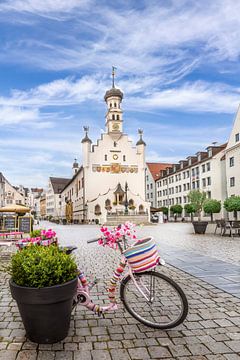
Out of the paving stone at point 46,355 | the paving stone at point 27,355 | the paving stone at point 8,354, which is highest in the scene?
the paving stone at point 8,354

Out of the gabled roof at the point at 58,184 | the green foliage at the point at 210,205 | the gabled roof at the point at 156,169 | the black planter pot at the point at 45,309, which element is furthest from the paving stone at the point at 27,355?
the gabled roof at the point at 58,184

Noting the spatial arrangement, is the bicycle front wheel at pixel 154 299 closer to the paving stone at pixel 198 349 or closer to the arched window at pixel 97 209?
the paving stone at pixel 198 349

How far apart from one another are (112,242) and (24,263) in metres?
1.18

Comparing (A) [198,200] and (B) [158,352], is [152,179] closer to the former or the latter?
(A) [198,200]

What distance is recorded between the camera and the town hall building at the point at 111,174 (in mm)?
51875

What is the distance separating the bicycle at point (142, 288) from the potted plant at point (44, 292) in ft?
2.00

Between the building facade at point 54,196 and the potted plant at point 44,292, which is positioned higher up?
the building facade at point 54,196

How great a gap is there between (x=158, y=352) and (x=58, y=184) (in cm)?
10833

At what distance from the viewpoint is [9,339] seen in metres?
3.72

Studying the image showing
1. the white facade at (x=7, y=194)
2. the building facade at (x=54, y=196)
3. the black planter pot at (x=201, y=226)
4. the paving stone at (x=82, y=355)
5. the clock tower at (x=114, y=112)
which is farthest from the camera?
the building facade at (x=54, y=196)

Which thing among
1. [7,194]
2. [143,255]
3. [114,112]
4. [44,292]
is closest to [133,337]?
[143,255]

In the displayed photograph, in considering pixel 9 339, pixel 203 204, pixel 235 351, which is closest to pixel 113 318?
pixel 9 339

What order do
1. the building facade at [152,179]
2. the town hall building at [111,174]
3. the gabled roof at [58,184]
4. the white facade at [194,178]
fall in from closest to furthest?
the white facade at [194,178], the town hall building at [111,174], the building facade at [152,179], the gabled roof at [58,184]

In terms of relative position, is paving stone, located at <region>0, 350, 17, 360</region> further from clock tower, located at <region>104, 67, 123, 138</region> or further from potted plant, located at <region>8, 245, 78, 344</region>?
clock tower, located at <region>104, 67, 123, 138</region>
